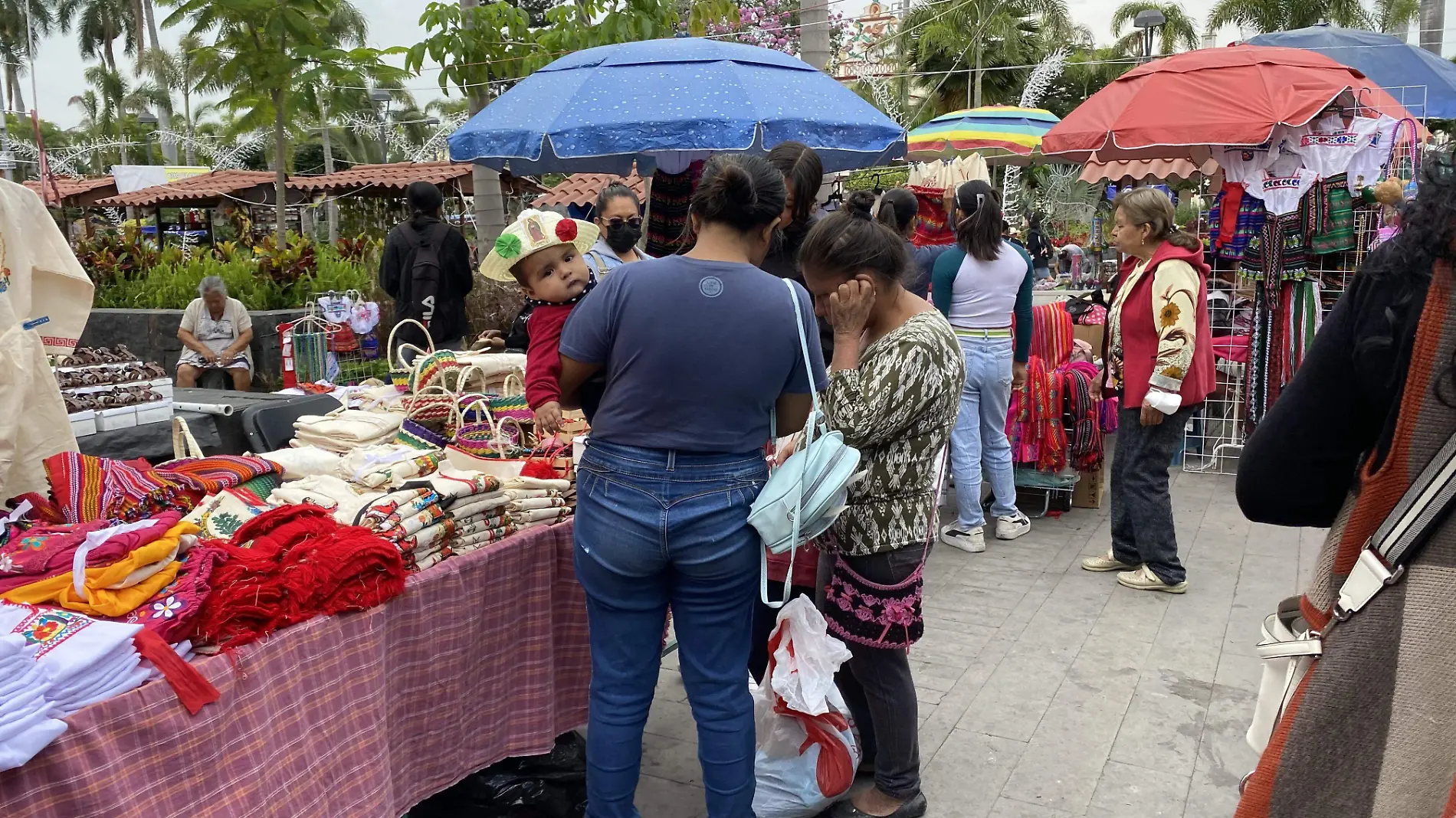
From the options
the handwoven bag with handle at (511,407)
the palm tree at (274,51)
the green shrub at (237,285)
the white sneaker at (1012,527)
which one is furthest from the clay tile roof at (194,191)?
the handwoven bag with handle at (511,407)

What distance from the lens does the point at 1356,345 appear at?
4.66 ft

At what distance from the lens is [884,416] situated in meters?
2.69

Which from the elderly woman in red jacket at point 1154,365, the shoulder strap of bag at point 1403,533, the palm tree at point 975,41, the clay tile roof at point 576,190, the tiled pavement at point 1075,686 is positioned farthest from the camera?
the palm tree at point 975,41

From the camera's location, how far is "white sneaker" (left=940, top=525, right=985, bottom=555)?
18.5ft

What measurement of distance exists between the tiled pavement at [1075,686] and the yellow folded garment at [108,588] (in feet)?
5.44

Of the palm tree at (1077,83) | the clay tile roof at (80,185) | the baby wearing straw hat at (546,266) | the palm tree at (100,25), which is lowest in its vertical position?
the baby wearing straw hat at (546,266)

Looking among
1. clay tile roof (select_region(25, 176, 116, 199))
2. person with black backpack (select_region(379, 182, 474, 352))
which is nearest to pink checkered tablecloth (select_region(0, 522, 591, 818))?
person with black backpack (select_region(379, 182, 474, 352))

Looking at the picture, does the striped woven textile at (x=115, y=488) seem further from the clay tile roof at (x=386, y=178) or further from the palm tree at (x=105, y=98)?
the palm tree at (x=105, y=98)

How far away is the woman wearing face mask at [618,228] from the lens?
4441 millimetres

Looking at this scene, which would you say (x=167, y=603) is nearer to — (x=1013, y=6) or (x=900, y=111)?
(x=900, y=111)

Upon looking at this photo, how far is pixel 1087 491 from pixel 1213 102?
106 inches

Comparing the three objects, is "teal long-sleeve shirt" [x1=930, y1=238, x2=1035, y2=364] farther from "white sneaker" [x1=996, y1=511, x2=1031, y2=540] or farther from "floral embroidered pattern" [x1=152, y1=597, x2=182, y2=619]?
"floral embroidered pattern" [x1=152, y1=597, x2=182, y2=619]

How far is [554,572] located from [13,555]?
140 centimetres

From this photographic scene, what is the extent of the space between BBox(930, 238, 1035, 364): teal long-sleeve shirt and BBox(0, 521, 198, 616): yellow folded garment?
4.00 meters
